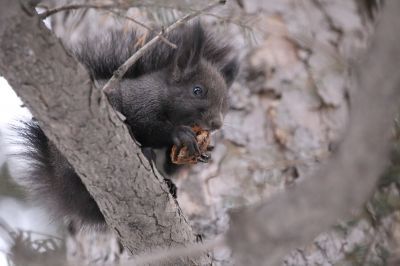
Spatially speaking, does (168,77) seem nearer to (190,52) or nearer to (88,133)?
(190,52)

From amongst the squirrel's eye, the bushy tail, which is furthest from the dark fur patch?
the bushy tail

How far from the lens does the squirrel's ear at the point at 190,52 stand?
2227 millimetres

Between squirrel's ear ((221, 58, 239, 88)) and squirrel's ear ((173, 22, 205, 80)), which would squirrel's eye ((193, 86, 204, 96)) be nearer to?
squirrel's ear ((173, 22, 205, 80))

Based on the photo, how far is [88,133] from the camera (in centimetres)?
133

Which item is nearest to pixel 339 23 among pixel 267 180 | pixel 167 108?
pixel 267 180

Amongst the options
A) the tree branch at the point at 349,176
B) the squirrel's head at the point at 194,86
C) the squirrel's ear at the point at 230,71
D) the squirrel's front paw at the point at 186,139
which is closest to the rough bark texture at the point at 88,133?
the squirrel's front paw at the point at 186,139

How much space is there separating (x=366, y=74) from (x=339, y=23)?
202 centimetres

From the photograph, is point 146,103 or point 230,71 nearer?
point 146,103

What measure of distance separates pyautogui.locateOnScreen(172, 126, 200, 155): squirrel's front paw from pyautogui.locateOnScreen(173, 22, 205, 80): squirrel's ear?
0.90 feet

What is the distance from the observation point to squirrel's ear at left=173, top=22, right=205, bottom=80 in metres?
2.23

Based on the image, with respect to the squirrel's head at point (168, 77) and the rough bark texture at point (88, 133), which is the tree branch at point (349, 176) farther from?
the squirrel's head at point (168, 77)

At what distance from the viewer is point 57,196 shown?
6.88 feet

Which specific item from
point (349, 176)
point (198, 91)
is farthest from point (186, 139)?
point (349, 176)

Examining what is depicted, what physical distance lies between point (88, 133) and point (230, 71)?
1.16m
